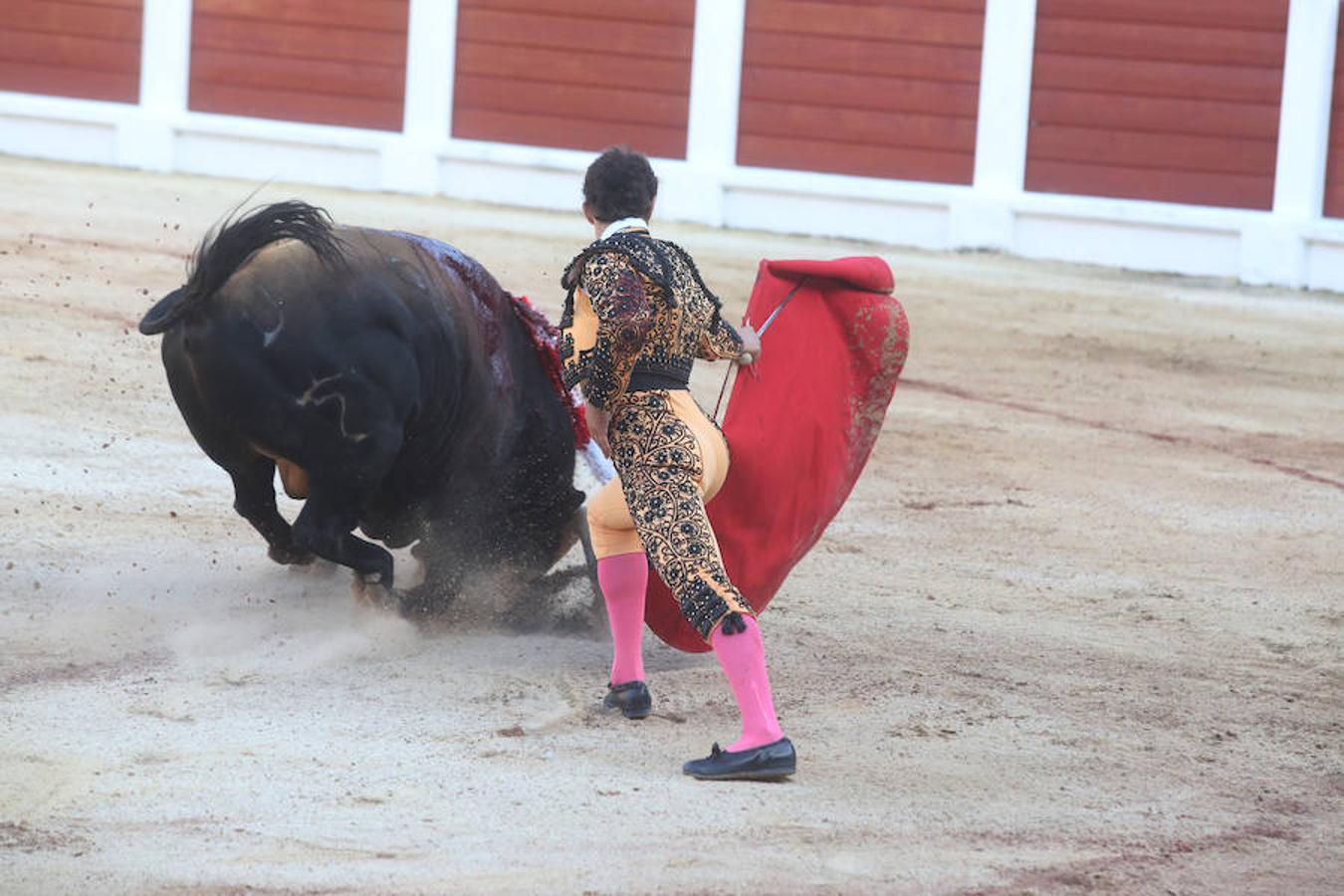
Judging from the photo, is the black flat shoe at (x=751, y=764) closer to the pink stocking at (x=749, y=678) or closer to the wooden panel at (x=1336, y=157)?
the pink stocking at (x=749, y=678)

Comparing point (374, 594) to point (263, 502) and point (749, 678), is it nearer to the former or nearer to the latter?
point (263, 502)

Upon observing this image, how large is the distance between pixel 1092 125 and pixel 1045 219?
0.67 meters

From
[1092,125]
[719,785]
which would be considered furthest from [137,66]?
[719,785]

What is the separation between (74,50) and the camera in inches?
510

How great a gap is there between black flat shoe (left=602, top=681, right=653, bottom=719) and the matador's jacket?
0.35 m

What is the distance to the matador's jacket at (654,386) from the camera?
3.44m

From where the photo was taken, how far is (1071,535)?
19.9 ft

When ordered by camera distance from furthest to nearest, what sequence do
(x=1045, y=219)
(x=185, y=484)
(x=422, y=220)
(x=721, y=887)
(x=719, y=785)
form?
(x=1045, y=219) < (x=422, y=220) < (x=185, y=484) < (x=719, y=785) < (x=721, y=887)

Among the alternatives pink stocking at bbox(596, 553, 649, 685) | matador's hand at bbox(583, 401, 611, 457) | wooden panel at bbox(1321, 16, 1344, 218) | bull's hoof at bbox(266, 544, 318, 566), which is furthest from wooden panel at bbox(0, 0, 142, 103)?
matador's hand at bbox(583, 401, 611, 457)

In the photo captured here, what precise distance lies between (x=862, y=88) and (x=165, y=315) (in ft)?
30.7

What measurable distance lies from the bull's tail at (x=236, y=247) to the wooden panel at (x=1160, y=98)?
30.0 feet

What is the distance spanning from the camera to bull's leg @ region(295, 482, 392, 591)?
4020 mm

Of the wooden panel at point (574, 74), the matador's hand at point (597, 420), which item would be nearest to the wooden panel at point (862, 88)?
the wooden panel at point (574, 74)

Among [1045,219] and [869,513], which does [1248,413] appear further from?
[1045,219]
